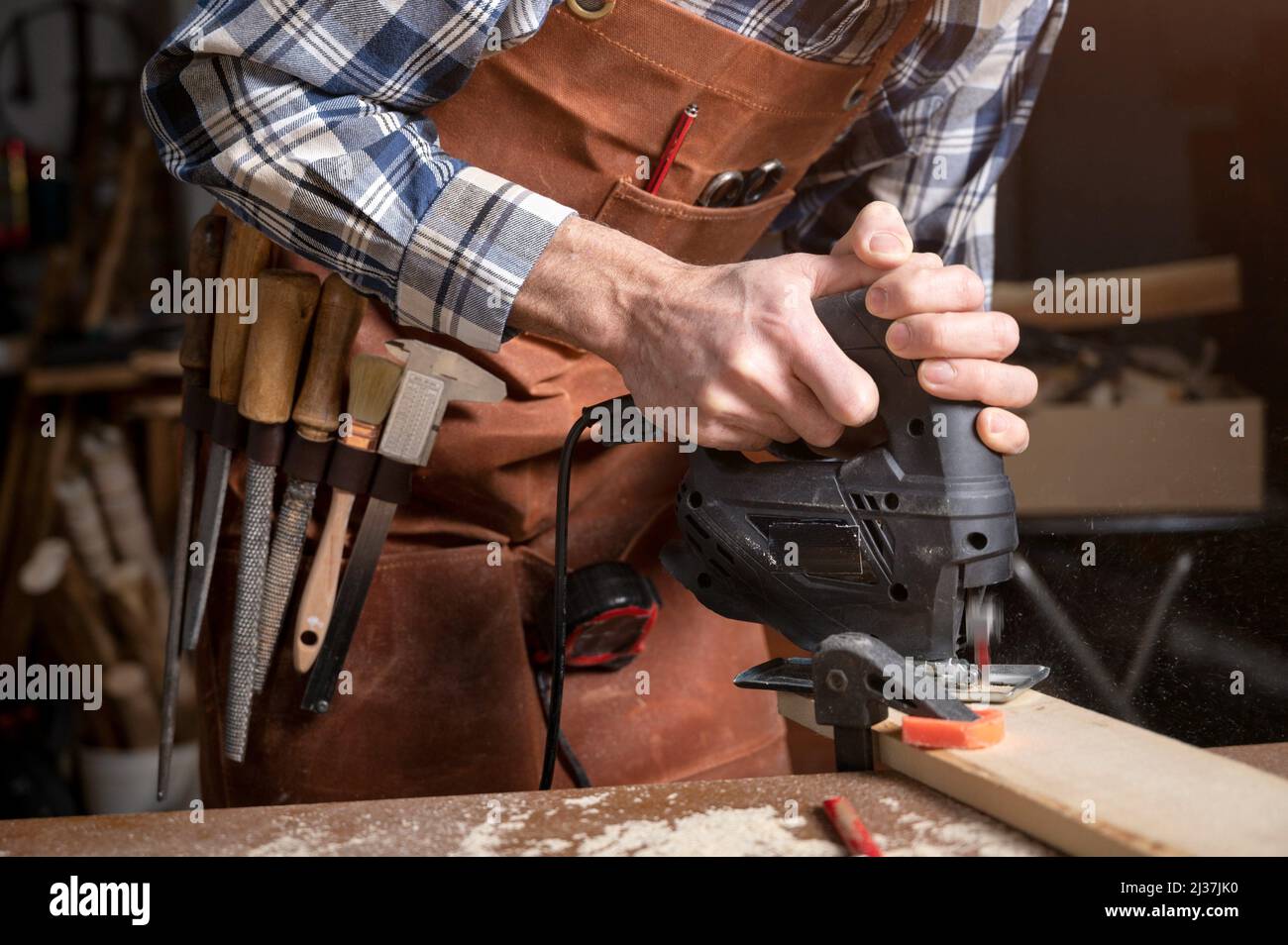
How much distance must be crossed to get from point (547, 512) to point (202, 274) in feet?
1.43

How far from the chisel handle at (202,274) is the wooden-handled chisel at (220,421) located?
1cm

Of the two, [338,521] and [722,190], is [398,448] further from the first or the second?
[722,190]

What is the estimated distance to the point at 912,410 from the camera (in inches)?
35.3

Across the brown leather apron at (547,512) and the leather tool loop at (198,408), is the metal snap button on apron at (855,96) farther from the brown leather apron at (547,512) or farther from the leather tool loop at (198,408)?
the leather tool loop at (198,408)

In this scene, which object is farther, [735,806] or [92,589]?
[92,589]

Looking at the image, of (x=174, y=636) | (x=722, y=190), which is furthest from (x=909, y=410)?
(x=174, y=636)

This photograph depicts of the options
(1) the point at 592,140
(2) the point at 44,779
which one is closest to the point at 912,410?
(1) the point at 592,140

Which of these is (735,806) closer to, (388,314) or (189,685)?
(388,314)

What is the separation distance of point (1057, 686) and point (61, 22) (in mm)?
4128

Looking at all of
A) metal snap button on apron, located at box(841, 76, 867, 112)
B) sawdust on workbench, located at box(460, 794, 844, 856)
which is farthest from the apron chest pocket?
sawdust on workbench, located at box(460, 794, 844, 856)

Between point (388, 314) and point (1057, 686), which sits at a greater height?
point (388, 314)

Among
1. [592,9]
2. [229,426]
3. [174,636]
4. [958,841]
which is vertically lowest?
[958,841]

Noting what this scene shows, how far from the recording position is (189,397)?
4.05ft
